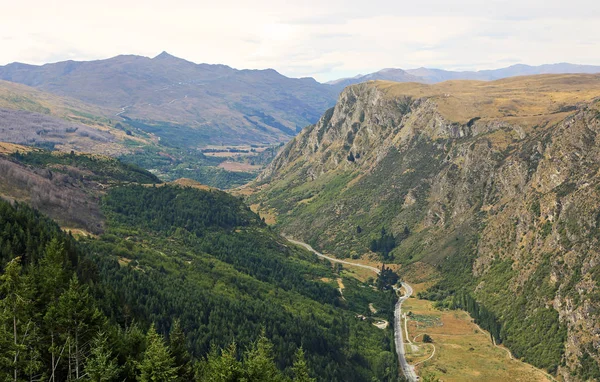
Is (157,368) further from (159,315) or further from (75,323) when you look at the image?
(159,315)

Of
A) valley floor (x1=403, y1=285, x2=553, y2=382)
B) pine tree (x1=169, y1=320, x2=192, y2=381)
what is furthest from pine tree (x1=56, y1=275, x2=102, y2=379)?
valley floor (x1=403, y1=285, x2=553, y2=382)

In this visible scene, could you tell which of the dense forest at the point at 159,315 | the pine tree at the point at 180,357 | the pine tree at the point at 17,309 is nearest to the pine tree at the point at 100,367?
the dense forest at the point at 159,315

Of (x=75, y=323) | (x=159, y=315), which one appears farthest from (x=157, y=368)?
(x=159, y=315)

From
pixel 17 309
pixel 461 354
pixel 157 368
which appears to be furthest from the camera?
pixel 461 354

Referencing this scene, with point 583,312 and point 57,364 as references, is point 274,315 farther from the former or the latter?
point 57,364

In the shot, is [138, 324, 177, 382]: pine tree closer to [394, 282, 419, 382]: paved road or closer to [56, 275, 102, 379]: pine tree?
[56, 275, 102, 379]: pine tree

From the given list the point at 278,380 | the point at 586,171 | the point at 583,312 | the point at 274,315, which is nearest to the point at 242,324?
the point at 274,315

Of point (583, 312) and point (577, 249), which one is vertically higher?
point (577, 249)

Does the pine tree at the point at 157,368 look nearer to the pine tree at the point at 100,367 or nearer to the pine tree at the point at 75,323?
the pine tree at the point at 100,367
